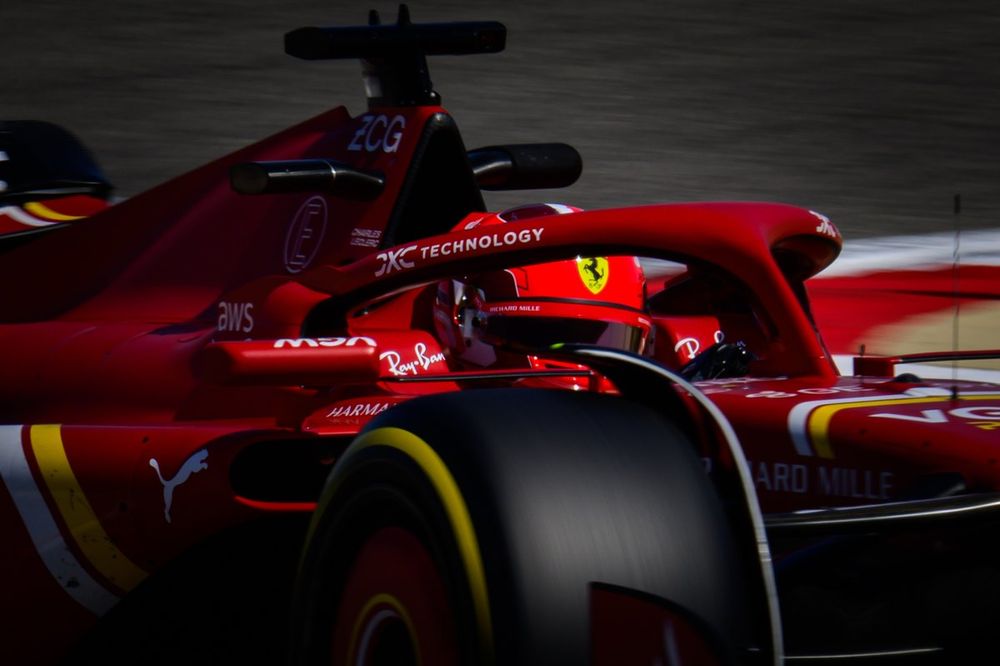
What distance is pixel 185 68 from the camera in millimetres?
14320

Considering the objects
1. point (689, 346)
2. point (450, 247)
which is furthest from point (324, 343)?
point (689, 346)

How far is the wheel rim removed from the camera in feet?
6.58

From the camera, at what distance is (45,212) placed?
480 cm

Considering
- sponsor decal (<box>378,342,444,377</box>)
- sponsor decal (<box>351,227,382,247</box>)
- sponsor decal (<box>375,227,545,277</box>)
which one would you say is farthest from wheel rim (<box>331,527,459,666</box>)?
sponsor decal (<box>351,227,382,247</box>)

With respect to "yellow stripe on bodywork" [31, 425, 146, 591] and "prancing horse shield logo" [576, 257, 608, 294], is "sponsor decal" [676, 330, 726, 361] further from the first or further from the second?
"yellow stripe on bodywork" [31, 425, 146, 591]

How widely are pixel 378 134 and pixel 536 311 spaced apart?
79 cm

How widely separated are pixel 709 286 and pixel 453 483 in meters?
1.56

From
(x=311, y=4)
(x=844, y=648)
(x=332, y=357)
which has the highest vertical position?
(x=311, y=4)

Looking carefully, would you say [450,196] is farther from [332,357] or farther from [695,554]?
[695,554]

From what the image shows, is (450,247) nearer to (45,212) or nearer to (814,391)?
(814,391)

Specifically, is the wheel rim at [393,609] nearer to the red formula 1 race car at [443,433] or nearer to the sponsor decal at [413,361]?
the red formula 1 race car at [443,433]

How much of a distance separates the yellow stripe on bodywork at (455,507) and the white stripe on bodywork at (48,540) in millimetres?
1073

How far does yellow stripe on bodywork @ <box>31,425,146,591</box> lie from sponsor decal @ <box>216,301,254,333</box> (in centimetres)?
77

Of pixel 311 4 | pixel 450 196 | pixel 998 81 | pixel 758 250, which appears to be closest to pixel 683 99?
pixel 998 81
